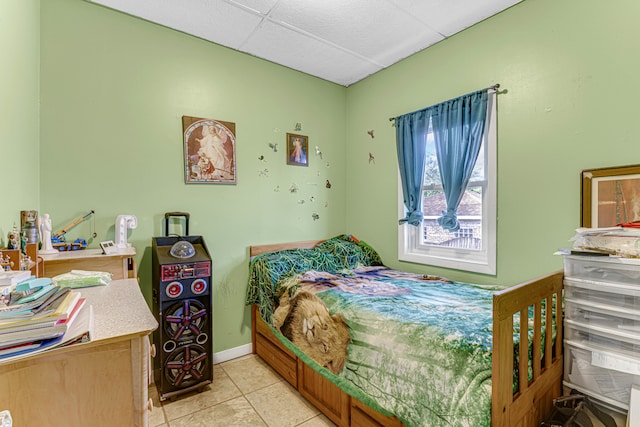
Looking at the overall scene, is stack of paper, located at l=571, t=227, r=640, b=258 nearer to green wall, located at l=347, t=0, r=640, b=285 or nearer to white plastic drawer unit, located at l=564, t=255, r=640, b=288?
white plastic drawer unit, located at l=564, t=255, r=640, b=288

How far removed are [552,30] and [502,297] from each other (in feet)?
6.19

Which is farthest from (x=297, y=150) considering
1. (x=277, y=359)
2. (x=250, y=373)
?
(x=250, y=373)

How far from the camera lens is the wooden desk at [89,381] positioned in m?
0.79

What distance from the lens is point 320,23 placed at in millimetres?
2289

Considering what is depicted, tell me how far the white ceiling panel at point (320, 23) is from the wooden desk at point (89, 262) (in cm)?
174

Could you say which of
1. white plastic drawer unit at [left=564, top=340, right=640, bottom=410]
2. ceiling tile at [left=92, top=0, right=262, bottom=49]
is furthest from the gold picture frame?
ceiling tile at [left=92, top=0, right=262, bottom=49]

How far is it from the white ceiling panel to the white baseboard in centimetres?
269

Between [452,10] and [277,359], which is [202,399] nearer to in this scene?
[277,359]

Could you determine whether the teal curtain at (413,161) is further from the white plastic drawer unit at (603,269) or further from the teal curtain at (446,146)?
the white plastic drawer unit at (603,269)

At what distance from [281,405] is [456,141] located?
233 centimetres

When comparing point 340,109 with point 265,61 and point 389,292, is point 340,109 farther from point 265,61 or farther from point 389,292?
point 389,292

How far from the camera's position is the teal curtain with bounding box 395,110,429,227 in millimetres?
2639

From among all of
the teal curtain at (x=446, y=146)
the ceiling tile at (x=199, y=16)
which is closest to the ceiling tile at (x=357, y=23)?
the ceiling tile at (x=199, y=16)

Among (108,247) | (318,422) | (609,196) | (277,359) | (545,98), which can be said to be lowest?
(318,422)
